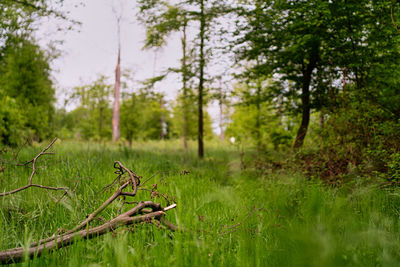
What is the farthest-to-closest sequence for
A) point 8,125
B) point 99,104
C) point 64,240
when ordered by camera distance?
point 99,104 < point 8,125 < point 64,240

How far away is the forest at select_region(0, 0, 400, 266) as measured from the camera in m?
1.42

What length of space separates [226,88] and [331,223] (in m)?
8.38

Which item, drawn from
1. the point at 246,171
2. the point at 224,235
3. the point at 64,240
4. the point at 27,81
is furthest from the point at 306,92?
the point at 27,81

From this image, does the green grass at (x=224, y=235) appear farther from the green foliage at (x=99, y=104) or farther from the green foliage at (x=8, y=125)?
the green foliage at (x=99, y=104)

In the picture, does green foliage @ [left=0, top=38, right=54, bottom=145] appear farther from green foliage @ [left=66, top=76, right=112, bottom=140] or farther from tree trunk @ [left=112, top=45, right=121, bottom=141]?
tree trunk @ [left=112, top=45, right=121, bottom=141]

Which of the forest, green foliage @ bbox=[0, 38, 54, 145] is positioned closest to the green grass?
the forest

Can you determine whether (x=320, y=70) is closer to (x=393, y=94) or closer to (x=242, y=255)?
(x=393, y=94)

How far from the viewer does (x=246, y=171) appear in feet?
20.6

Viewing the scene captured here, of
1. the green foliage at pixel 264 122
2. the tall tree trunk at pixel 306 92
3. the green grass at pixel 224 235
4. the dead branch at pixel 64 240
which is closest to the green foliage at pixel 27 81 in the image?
the green foliage at pixel 264 122

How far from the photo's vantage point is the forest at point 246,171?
142 cm

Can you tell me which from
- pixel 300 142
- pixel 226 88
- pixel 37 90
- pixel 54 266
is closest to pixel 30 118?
pixel 37 90

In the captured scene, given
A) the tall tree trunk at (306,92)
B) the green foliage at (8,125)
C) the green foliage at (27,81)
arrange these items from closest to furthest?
the tall tree trunk at (306,92), the green foliage at (8,125), the green foliage at (27,81)

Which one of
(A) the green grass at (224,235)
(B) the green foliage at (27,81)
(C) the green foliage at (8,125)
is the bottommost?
(A) the green grass at (224,235)

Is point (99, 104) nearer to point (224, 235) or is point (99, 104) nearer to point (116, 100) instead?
point (116, 100)
